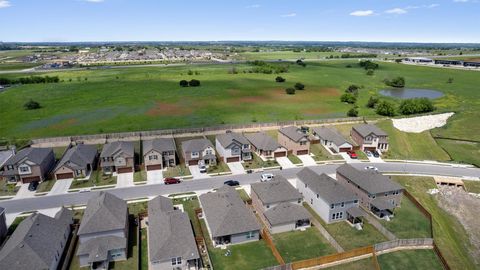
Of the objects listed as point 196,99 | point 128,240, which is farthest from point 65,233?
point 196,99

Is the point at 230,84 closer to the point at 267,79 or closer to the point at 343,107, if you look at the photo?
the point at 267,79

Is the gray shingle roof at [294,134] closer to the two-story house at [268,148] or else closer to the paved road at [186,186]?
the two-story house at [268,148]

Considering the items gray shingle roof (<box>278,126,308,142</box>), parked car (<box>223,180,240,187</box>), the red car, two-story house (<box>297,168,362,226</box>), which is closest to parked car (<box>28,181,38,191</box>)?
the red car

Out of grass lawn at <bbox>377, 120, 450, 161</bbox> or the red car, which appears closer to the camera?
the red car

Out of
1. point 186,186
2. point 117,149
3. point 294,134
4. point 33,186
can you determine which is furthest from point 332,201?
point 33,186

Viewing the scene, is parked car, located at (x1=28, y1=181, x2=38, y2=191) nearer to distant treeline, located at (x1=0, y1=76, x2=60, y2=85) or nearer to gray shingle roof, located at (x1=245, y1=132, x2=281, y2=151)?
gray shingle roof, located at (x1=245, y1=132, x2=281, y2=151)

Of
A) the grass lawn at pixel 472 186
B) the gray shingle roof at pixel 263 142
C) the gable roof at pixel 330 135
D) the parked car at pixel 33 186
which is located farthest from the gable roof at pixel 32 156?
the grass lawn at pixel 472 186

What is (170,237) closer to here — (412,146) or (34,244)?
(34,244)

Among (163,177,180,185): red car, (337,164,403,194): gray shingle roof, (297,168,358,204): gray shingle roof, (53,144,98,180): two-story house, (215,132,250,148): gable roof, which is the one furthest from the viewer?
(215,132,250,148): gable roof
